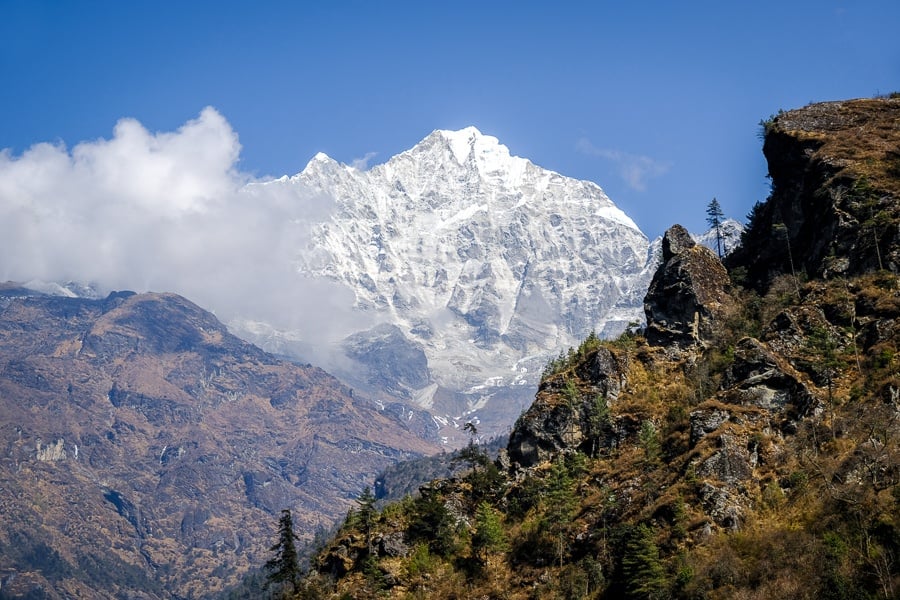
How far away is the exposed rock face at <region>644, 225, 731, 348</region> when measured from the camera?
366ft

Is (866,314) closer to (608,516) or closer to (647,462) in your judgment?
(647,462)

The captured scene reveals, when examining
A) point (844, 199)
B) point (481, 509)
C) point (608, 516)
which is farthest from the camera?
point (844, 199)

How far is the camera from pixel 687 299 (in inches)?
4466

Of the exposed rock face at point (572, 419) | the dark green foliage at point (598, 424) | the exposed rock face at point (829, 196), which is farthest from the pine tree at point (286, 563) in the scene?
the exposed rock face at point (829, 196)

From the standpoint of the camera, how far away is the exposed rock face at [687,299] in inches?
4397

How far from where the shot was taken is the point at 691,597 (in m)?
72.2

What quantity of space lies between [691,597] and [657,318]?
163 ft

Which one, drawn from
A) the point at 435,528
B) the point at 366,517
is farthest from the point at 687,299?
the point at 366,517

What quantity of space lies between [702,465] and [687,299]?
34.7m

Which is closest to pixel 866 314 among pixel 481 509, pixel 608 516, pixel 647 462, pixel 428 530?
pixel 647 462

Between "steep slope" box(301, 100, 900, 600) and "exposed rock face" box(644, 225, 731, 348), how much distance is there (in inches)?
9.4

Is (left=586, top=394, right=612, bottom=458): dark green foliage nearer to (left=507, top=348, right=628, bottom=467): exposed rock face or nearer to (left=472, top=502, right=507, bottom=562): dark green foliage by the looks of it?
(left=507, top=348, right=628, bottom=467): exposed rock face

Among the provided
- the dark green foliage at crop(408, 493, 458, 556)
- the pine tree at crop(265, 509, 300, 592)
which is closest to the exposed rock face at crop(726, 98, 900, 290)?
the dark green foliage at crop(408, 493, 458, 556)

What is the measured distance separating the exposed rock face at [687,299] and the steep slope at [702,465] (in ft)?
0.79
